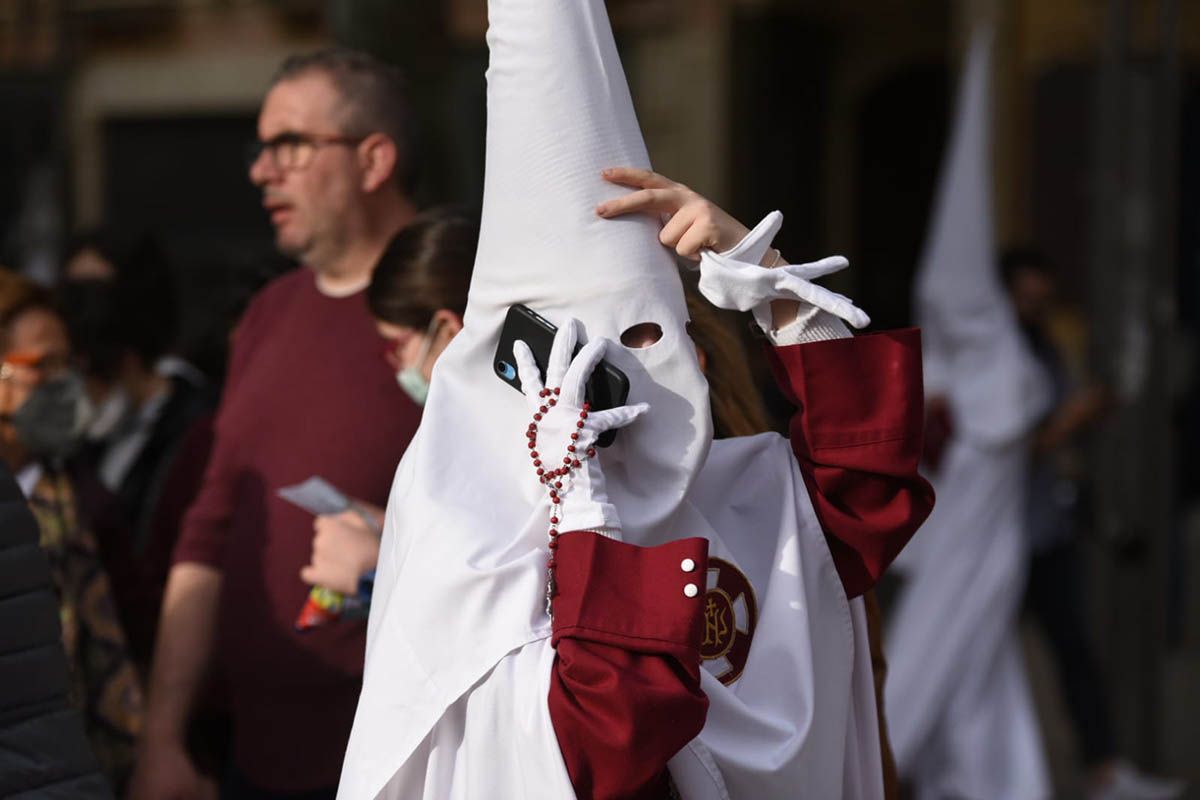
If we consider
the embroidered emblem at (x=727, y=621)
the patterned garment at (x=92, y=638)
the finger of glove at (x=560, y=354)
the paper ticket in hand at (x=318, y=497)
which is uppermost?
the finger of glove at (x=560, y=354)

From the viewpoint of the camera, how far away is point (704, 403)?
7.27 ft

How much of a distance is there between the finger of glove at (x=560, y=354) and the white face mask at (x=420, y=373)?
2.52 feet

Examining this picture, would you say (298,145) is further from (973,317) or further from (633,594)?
(973,317)

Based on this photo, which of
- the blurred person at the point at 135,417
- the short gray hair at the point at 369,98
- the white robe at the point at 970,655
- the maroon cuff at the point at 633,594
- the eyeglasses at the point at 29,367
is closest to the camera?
the maroon cuff at the point at 633,594

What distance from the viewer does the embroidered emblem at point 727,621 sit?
7.35ft

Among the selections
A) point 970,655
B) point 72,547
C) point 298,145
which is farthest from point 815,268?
point 970,655

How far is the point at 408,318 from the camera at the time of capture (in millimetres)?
2973

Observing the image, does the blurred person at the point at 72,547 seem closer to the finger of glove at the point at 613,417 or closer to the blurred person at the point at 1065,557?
the finger of glove at the point at 613,417

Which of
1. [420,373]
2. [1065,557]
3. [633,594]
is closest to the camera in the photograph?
[633,594]

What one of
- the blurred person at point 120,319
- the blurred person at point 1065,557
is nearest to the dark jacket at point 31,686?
the blurred person at point 120,319

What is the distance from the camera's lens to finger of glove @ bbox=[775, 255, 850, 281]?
2.29 meters

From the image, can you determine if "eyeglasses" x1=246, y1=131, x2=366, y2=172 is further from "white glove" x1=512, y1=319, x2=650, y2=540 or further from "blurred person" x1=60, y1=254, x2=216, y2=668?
"white glove" x1=512, y1=319, x2=650, y2=540

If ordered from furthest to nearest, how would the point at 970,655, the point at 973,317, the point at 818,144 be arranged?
the point at 818,144
the point at 973,317
the point at 970,655

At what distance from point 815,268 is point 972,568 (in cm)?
434
